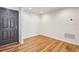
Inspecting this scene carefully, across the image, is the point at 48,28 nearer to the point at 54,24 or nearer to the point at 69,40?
the point at 54,24

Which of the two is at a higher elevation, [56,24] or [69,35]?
[56,24]

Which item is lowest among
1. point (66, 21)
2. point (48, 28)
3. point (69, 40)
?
point (69, 40)

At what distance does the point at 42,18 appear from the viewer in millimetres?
1654

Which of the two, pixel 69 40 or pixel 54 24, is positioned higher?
pixel 54 24

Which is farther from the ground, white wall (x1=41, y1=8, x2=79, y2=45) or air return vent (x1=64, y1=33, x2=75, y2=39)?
white wall (x1=41, y1=8, x2=79, y2=45)

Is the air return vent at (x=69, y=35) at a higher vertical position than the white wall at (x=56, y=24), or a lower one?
lower

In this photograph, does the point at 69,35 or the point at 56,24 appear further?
the point at 69,35
